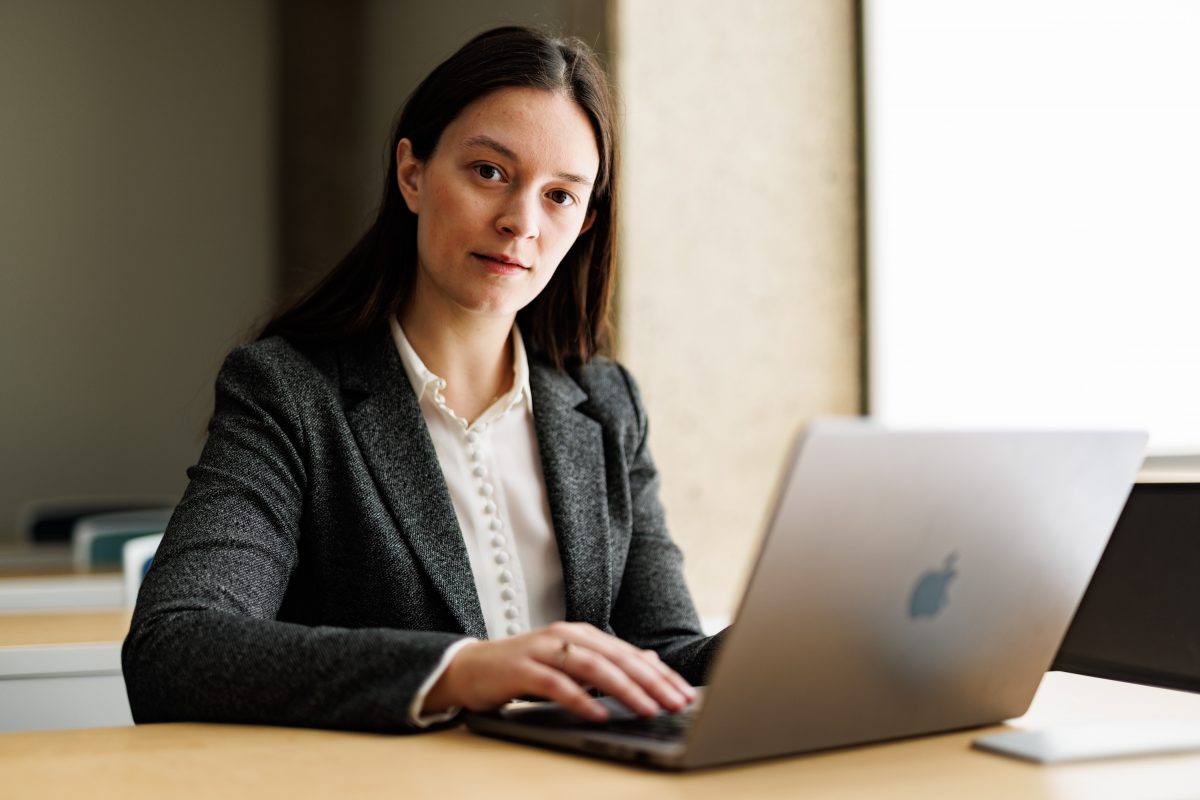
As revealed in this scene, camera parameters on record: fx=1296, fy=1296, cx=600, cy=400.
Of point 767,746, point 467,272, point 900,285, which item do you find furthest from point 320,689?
point 900,285

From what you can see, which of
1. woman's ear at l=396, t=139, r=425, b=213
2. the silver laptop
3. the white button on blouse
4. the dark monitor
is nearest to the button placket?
the white button on blouse

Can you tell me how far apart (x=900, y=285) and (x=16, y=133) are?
14.4ft

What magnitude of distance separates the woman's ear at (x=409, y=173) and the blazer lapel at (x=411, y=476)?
0.76 feet

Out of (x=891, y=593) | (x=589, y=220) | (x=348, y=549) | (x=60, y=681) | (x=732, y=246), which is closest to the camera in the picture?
(x=891, y=593)

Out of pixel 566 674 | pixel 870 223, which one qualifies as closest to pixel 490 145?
pixel 566 674

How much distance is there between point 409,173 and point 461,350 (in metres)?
0.23

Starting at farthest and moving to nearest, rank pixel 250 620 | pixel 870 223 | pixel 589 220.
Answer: pixel 870 223 < pixel 589 220 < pixel 250 620

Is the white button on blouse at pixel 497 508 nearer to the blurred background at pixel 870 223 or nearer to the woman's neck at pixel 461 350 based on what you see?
the woman's neck at pixel 461 350

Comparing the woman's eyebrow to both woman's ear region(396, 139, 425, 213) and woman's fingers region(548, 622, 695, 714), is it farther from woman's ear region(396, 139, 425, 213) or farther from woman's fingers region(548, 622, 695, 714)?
woman's fingers region(548, 622, 695, 714)

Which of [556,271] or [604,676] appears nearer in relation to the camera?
[604,676]

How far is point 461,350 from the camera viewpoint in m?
1.62

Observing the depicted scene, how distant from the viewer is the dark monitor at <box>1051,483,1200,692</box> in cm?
115

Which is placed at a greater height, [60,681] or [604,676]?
[604,676]

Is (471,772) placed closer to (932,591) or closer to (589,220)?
(932,591)
